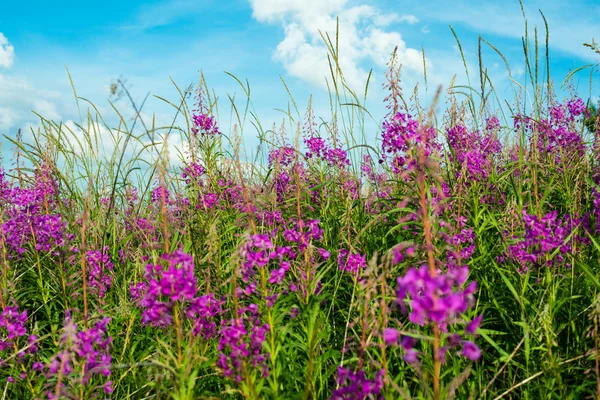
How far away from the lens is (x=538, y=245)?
2.71m

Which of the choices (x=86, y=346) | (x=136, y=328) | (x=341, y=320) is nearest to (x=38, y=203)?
(x=136, y=328)

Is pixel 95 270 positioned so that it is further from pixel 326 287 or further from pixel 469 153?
pixel 469 153

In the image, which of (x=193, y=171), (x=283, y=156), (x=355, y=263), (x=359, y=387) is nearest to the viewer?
(x=359, y=387)

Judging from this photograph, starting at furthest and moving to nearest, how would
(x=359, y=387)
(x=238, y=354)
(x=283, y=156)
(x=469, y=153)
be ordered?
(x=283, y=156), (x=469, y=153), (x=238, y=354), (x=359, y=387)

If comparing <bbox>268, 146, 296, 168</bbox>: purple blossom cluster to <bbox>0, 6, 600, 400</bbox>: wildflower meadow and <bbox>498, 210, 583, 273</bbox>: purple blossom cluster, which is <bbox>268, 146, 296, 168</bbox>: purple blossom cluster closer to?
<bbox>0, 6, 600, 400</bbox>: wildflower meadow

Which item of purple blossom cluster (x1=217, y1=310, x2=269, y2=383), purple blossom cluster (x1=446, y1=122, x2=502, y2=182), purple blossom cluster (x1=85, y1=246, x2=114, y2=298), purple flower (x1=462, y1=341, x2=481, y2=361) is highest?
purple blossom cluster (x1=446, y1=122, x2=502, y2=182)

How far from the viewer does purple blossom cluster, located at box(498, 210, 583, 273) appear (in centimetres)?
266

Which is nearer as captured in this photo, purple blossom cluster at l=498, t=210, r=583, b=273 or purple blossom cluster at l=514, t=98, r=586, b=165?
purple blossom cluster at l=498, t=210, r=583, b=273

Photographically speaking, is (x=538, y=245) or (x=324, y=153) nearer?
(x=538, y=245)

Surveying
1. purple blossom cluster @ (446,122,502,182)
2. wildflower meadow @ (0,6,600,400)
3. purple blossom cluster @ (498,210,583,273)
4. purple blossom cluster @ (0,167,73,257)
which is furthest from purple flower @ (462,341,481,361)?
purple blossom cluster @ (0,167,73,257)

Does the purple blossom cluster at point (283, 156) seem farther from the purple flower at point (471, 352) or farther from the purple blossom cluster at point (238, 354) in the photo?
the purple flower at point (471, 352)

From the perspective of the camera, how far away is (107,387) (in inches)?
86.2

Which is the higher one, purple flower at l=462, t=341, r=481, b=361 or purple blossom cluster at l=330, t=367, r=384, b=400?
purple flower at l=462, t=341, r=481, b=361

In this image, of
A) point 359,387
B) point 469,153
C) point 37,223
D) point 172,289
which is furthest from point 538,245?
point 37,223
